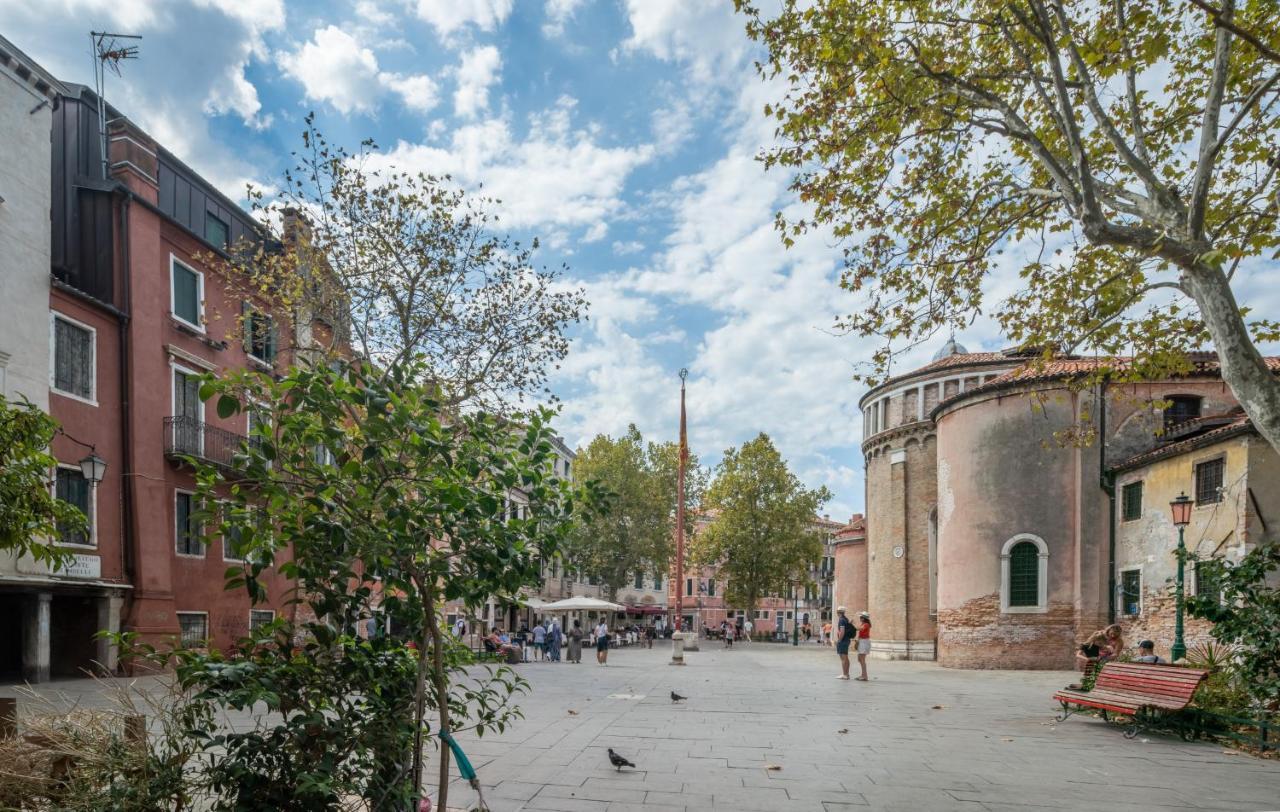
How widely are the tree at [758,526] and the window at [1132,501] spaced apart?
87.6 feet

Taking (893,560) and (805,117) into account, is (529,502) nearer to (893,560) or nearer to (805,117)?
(805,117)

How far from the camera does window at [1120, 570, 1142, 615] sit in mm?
20845

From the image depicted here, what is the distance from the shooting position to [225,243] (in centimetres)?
2153

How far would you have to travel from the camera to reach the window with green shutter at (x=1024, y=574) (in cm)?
2352

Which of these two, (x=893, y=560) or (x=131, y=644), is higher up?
(x=131, y=644)

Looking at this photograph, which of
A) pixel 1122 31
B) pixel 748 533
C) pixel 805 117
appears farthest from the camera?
pixel 748 533

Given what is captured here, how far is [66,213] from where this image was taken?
1777cm

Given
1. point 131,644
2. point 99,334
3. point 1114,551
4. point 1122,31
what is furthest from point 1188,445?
point 99,334

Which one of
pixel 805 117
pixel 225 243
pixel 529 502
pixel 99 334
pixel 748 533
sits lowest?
pixel 748 533

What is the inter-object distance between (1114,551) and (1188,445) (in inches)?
210

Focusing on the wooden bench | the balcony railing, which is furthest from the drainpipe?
the balcony railing

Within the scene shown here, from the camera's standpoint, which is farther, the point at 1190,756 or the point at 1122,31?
the point at 1190,756

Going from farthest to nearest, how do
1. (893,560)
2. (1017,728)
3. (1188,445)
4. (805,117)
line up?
1. (893,560)
2. (1188,445)
3. (1017,728)
4. (805,117)

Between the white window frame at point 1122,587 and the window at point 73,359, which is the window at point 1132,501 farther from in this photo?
the window at point 73,359
